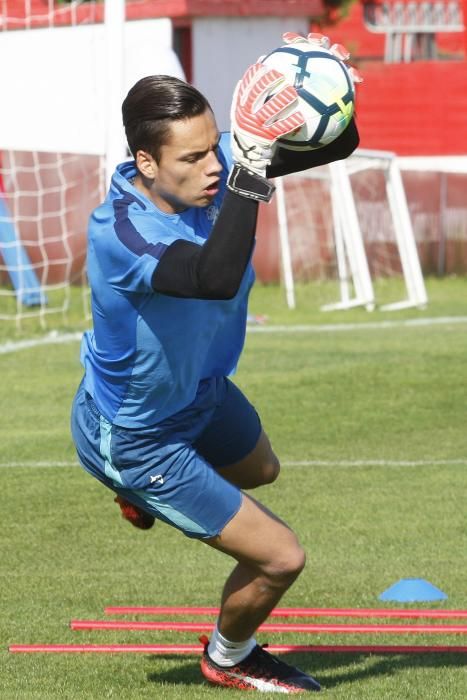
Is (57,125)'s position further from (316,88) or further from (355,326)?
(316,88)

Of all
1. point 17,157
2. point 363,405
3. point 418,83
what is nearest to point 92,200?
point 17,157

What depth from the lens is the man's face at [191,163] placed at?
472 cm

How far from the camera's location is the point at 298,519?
8.57 metres

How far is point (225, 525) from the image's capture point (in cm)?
503

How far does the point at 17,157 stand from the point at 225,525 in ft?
50.7

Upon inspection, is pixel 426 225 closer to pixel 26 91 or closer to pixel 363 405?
pixel 26 91

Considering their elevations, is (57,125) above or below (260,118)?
below

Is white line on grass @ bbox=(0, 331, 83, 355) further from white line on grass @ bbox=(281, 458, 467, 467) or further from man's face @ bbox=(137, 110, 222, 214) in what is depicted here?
man's face @ bbox=(137, 110, 222, 214)

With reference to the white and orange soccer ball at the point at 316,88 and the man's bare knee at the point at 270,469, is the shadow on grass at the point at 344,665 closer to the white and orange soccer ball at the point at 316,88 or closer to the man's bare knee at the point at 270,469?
the man's bare knee at the point at 270,469

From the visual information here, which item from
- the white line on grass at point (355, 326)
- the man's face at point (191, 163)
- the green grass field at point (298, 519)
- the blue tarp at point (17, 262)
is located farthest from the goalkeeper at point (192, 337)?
the blue tarp at point (17, 262)

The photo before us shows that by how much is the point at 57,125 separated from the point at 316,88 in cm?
1301

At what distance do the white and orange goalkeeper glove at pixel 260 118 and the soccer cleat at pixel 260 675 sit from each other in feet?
6.07

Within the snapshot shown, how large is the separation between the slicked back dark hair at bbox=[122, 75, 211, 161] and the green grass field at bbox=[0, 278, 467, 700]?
1.96 meters

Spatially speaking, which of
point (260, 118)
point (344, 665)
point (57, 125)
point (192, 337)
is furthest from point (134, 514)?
point (57, 125)
